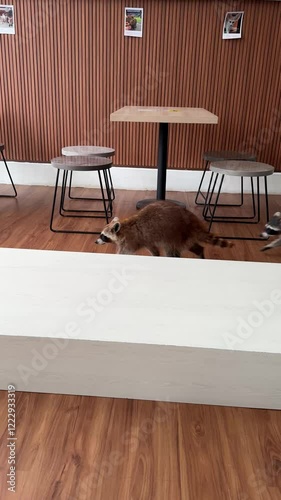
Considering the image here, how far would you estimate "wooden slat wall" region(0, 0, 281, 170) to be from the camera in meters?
3.47

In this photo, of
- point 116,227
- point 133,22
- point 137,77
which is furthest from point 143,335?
point 133,22

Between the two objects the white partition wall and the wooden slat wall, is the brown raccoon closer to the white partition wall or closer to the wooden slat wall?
the white partition wall

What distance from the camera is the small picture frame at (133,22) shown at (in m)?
3.45

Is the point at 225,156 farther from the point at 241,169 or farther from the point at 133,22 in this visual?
the point at 133,22

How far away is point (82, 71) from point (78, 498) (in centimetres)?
342

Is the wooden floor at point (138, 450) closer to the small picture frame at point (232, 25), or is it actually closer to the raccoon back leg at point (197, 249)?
the raccoon back leg at point (197, 249)

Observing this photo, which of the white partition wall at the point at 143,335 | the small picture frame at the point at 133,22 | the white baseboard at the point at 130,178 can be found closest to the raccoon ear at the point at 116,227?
the white partition wall at the point at 143,335

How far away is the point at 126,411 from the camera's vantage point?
1273mm

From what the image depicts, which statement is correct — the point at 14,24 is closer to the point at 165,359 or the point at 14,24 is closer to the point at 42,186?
the point at 42,186

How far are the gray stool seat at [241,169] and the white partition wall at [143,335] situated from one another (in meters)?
1.23

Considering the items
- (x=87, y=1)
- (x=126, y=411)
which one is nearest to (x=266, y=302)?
(x=126, y=411)

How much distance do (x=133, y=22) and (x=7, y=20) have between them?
107cm

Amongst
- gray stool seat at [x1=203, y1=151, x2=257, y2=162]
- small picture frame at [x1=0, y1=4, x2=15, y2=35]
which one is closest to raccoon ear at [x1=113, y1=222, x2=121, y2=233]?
gray stool seat at [x1=203, y1=151, x2=257, y2=162]

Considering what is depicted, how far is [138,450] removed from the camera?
114cm
